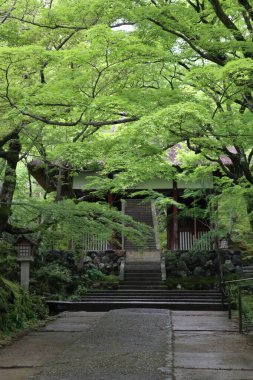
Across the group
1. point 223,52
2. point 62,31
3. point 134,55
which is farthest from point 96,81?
point 62,31

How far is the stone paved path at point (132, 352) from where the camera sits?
15.2 ft

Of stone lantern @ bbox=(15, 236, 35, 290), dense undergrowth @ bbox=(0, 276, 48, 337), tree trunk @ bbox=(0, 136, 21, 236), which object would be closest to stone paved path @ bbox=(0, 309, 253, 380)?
dense undergrowth @ bbox=(0, 276, 48, 337)

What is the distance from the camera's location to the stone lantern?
12.1 meters

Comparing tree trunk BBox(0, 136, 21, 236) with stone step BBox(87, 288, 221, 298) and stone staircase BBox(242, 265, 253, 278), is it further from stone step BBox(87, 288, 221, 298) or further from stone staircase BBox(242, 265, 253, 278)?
stone staircase BBox(242, 265, 253, 278)

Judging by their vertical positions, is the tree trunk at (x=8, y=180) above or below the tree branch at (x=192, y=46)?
below

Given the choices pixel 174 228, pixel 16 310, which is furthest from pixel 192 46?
pixel 174 228

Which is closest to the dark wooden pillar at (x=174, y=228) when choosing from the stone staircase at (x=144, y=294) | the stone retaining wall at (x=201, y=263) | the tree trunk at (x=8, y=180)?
the stone staircase at (x=144, y=294)

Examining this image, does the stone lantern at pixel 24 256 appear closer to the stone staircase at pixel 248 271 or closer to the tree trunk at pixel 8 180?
the tree trunk at pixel 8 180

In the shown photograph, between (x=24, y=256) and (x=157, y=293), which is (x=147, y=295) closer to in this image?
(x=157, y=293)

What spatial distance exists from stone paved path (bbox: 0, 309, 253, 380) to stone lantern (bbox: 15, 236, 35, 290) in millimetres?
3363

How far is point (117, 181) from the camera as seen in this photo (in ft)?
37.5

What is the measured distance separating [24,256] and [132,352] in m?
7.26

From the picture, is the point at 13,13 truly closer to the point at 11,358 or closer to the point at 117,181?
the point at 117,181

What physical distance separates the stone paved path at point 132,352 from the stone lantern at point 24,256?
336 centimetres
